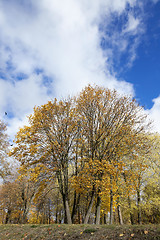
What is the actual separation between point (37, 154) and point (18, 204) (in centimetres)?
1724

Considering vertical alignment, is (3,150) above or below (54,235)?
above

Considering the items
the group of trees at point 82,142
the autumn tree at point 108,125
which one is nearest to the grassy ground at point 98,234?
the group of trees at point 82,142

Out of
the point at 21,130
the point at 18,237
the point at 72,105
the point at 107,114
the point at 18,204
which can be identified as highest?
the point at 72,105

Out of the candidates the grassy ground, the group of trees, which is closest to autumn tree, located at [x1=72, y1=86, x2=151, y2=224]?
the group of trees

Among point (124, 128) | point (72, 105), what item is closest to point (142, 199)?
point (124, 128)

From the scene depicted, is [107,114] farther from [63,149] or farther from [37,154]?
[37,154]

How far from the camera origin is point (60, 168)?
14.4m

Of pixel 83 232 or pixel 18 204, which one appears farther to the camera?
pixel 18 204

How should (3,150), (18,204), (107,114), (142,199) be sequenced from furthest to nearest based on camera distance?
1. (18,204)
2. (142,199)
3. (3,150)
4. (107,114)

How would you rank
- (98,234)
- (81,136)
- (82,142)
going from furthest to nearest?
(81,136), (82,142), (98,234)

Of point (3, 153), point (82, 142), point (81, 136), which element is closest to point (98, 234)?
point (82, 142)

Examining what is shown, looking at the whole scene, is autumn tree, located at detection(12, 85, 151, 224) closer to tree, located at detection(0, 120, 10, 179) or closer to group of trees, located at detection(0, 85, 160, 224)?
group of trees, located at detection(0, 85, 160, 224)

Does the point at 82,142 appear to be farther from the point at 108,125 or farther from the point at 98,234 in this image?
the point at 98,234

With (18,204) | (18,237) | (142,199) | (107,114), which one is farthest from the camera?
(18,204)
